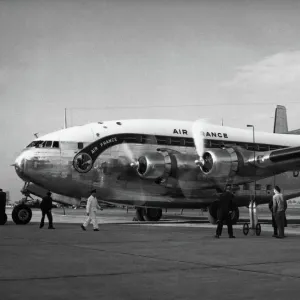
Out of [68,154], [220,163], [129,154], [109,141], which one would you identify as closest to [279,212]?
[220,163]

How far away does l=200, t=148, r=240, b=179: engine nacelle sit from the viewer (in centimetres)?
2452

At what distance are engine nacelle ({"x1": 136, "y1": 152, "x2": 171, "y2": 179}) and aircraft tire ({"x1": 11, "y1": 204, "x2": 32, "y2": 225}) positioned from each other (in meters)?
5.67

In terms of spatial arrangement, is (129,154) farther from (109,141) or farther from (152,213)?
(152,213)

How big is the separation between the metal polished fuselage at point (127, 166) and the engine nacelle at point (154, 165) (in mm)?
483

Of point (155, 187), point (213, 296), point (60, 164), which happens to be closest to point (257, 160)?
point (155, 187)

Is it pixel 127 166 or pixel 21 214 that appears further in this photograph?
pixel 127 166

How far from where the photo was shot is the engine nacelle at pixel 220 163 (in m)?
24.5

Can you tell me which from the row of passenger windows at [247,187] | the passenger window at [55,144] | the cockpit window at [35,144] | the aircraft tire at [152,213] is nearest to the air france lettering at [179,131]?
the row of passenger windows at [247,187]

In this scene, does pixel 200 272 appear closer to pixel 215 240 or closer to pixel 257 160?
pixel 215 240

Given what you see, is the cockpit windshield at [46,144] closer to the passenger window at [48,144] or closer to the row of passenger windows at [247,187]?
the passenger window at [48,144]

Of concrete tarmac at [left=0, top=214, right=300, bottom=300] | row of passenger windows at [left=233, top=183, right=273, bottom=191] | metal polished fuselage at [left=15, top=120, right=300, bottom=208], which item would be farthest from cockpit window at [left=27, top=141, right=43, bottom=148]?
concrete tarmac at [left=0, top=214, right=300, bottom=300]

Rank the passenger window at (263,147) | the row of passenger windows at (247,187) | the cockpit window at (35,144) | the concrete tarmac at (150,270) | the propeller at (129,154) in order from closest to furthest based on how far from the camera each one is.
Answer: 1. the concrete tarmac at (150,270)
2. the cockpit window at (35,144)
3. the propeller at (129,154)
4. the row of passenger windows at (247,187)
5. the passenger window at (263,147)

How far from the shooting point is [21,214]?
967 inches

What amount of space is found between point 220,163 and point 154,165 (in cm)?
311
